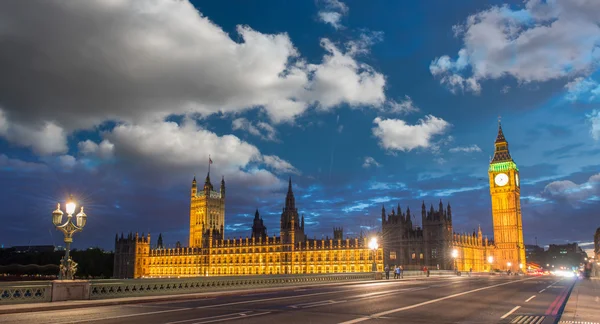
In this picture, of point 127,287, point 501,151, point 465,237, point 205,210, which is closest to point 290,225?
point 465,237

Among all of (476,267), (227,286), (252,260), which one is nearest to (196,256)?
(252,260)

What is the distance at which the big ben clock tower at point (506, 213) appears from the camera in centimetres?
13325

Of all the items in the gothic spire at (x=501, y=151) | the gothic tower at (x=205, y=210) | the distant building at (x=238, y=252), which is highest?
the gothic spire at (x=501, y=151)

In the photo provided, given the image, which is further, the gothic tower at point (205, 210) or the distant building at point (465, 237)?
the gothic tower at point (205, 210)

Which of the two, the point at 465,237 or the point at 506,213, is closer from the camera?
the point at 465,237

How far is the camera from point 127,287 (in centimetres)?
2581

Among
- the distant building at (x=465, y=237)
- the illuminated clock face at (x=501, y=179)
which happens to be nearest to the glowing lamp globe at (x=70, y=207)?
the distant building at (x=465, y=237)

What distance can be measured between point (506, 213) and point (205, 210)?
110 metres

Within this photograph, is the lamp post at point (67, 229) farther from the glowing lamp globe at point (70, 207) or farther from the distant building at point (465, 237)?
the distant building at point (465, 237)

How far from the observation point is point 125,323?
14.9m

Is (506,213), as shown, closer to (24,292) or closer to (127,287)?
(127,287)

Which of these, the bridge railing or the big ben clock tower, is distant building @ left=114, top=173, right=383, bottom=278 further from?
the bridge railing

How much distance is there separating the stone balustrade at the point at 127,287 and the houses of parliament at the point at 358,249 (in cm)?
6009

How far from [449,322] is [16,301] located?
719 inches
